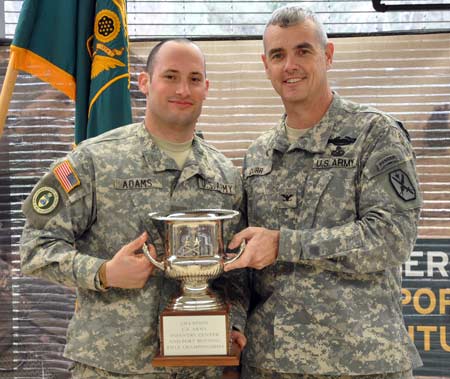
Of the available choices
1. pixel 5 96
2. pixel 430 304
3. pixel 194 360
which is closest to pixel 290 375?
pixel 194 360

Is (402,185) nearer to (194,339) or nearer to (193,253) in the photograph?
(193,253)

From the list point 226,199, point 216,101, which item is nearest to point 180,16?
point 216,101

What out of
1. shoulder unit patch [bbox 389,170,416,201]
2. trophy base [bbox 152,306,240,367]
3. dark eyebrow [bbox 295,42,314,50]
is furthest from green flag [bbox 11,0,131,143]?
shoulder unit patch [bbox 389,170,416,201]

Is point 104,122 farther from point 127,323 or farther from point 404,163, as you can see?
point 404,163

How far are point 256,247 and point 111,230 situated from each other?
513mm

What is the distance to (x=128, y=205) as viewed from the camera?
223cm

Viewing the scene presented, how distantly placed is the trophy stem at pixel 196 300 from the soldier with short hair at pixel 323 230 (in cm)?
16

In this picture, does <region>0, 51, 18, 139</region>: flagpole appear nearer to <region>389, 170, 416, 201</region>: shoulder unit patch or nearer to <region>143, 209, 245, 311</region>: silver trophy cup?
<region>143, 209, 245, 311</region>: silver trophy cup

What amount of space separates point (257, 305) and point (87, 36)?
1.53m

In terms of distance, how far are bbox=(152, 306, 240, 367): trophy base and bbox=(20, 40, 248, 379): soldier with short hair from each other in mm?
171

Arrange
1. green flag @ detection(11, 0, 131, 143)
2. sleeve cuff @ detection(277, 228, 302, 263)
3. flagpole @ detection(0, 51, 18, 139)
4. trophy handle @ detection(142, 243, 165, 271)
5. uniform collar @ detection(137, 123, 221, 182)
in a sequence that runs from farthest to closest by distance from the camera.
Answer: green flag @ detection(11, 0, 131, 143)
flagpole @ detection(0, 51, 18, 139)
uniform collar @ detection(137, 123, 221, 182)
sleeve cuff @ detection(277, 228, 302, 263)
trophy handle @ detection(142, 243, 165, 271)

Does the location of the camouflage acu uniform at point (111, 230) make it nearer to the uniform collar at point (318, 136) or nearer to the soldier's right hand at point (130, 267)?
the soldier's right hand at point (130, 267)

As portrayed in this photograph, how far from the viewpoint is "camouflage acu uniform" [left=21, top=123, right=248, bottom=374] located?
7.05 feet

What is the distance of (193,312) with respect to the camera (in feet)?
6.55
